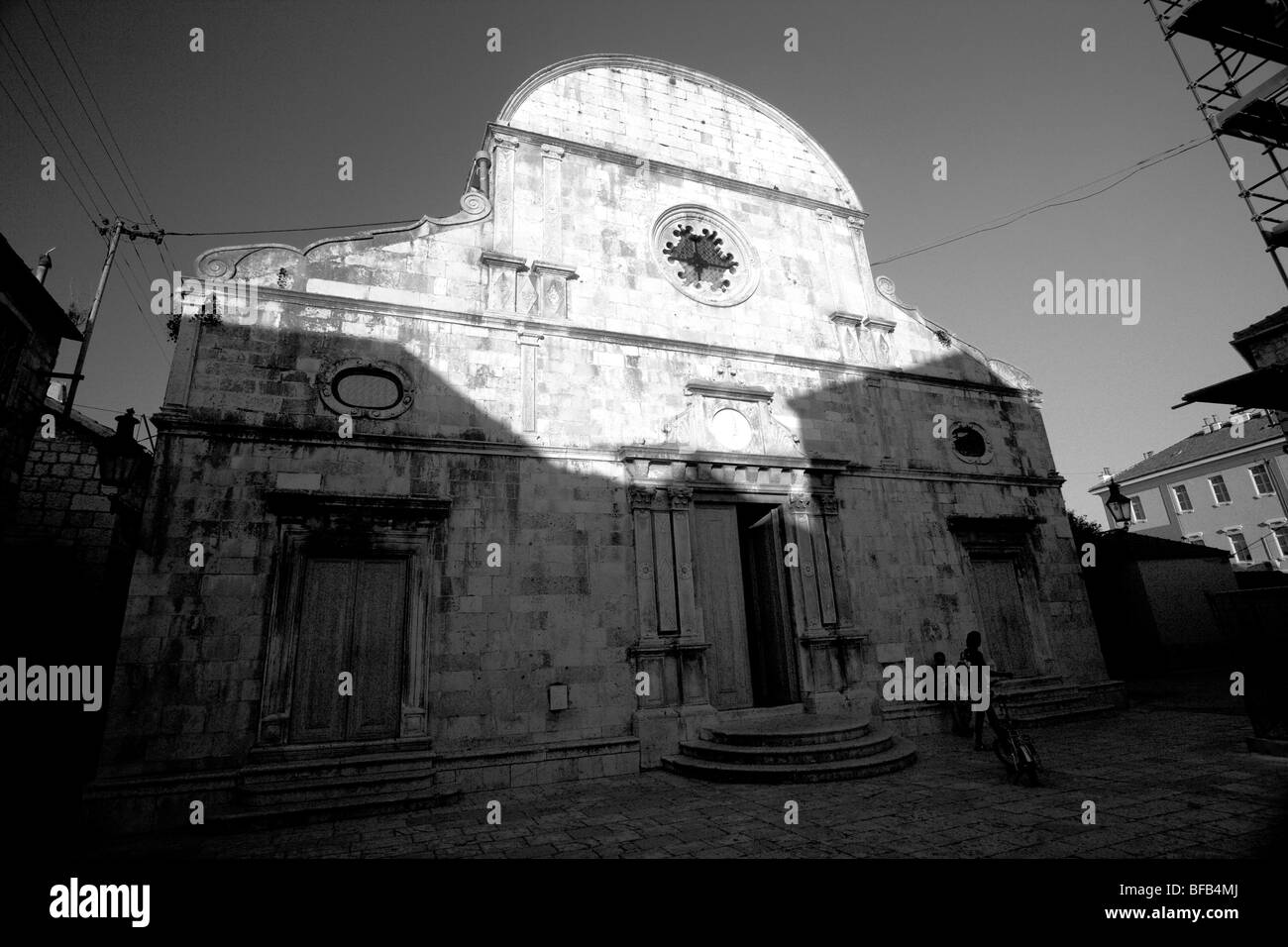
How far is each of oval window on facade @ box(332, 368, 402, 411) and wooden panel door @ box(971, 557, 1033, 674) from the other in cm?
1277

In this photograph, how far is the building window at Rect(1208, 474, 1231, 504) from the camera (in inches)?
1291

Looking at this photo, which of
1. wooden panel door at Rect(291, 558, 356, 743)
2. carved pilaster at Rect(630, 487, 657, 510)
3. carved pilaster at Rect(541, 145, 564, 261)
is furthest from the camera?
carved pilaster at Rect(541, 145, 564, 261)

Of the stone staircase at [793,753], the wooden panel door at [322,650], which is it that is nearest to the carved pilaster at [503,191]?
the wooden panel door at [322,650]

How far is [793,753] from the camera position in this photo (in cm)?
851

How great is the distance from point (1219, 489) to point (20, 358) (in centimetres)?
5034

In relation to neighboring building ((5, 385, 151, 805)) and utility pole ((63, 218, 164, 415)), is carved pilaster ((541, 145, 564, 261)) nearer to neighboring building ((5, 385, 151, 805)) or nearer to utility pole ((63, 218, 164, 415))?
neighboring building ((5, 385, 151, 805))

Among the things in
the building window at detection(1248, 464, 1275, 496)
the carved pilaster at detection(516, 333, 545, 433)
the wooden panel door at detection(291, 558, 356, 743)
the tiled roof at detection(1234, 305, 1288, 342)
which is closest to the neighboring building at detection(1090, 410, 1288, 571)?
the building window at detection(1248, 464, 1275, 496)

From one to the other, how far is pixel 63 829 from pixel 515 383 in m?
8.51

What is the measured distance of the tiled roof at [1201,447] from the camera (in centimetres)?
3112

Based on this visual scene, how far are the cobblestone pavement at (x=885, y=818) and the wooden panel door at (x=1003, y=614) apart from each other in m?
3.81
